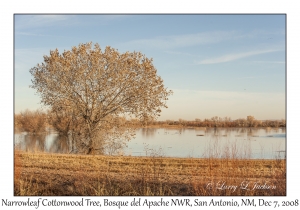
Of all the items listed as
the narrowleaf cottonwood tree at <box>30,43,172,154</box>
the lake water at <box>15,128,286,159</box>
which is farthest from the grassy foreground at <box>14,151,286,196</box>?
the narrowleaf cottonwood tree at <box>30,43,172,154</box>

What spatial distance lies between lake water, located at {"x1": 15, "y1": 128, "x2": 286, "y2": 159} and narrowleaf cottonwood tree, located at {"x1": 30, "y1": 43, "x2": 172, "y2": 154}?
70.6 inches

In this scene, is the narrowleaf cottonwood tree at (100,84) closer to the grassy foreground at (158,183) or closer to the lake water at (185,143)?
the lake water at (185,143)

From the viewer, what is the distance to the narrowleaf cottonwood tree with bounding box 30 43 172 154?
19.0m

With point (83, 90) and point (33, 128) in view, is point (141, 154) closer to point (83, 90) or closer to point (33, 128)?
point (83, 90)

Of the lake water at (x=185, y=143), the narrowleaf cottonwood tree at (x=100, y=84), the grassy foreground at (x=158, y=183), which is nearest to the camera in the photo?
the grassy foreground at (x=158, y=183)

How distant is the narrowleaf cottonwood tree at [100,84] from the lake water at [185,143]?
1.79 m

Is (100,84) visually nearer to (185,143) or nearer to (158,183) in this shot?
(185,143)

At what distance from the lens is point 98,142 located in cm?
2008

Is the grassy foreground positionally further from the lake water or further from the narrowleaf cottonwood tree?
the narrowleaf cottonwood tree

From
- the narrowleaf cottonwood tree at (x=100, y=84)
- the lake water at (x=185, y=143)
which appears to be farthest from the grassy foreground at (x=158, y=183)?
the narrowleaf cottonwood tree at (x=100, y=84)

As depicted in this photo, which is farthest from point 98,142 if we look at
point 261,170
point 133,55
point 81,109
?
point 261,170

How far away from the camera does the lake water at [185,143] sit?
35.7ft
